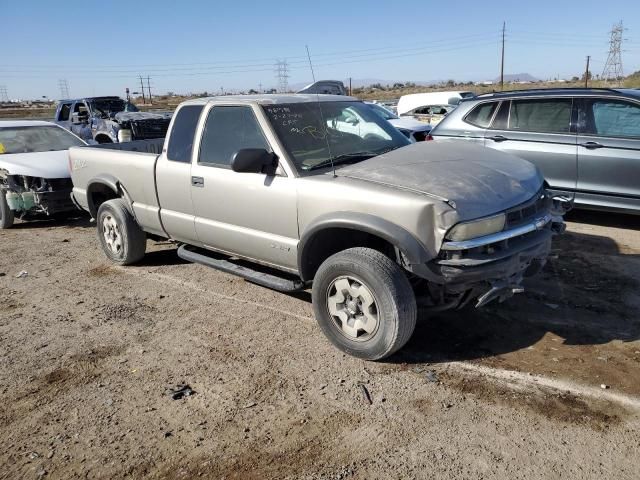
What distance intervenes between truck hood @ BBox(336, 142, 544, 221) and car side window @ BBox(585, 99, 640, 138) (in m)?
2.99

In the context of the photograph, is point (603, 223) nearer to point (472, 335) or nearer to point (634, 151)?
point (634, 151)

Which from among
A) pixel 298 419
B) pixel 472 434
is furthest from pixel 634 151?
pixel 298 419

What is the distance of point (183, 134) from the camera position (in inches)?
198

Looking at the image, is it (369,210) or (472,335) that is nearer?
(369,210)

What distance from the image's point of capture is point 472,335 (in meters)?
4.11

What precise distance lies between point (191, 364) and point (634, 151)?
18.3 feet

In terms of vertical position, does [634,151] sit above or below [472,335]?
above

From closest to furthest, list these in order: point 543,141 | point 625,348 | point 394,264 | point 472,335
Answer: point 394,264 < point 625,348 < point 472,335 < point 543,141

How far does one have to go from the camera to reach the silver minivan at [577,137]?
636cm

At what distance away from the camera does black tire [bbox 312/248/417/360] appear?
346cm

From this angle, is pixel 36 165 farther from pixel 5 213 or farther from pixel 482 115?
pixel 482 115

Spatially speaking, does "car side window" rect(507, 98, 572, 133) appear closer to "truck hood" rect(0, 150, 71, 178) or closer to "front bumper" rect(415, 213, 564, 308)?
"front bumper" rect(415, 213, 564, 308)

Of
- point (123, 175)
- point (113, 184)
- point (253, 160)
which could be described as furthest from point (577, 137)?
point (113, 184)

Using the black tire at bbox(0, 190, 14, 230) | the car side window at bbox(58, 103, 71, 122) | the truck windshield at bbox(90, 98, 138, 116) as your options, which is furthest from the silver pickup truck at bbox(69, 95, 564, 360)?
the car side window at bbox(58, 103, 71, 122)
